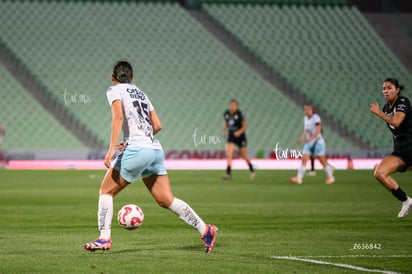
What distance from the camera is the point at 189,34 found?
45156 millimetres

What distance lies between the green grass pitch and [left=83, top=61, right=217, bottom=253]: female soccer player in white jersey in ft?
1.20

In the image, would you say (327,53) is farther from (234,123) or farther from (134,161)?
(134,161)

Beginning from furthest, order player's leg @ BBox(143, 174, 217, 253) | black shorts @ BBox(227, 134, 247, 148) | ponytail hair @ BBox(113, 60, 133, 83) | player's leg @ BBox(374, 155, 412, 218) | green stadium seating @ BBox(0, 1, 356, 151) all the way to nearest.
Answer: green stadium seating @ BBox(0, 1, 356, 151)
black shorts @ BBox(227, 134, 247, 148)
player's leg @ BBox(374, 155, 412, 218)
player's leg @ BBox(143, 174, 217, 253)
ponytail hair @ BBox(113, 60, 133, 83)

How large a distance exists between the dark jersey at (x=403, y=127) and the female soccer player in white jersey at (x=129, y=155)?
15.6ft

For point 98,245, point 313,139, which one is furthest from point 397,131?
point 313,139

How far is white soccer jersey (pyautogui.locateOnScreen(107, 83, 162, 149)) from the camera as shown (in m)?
11.0

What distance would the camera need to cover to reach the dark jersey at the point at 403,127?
47.7 ft

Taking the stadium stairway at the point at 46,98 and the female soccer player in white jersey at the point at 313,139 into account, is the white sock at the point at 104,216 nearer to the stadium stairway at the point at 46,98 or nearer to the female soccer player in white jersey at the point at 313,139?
the female soccer player in white jersey at the point at 313,139

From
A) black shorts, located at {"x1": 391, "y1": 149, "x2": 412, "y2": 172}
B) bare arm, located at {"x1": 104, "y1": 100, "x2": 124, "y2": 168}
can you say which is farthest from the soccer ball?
black shorts, located at {"x1": 391, "y1": 149, "x2": 412, "y2": 172}

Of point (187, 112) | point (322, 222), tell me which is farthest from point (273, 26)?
point (322, 222)

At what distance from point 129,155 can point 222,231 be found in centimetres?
341

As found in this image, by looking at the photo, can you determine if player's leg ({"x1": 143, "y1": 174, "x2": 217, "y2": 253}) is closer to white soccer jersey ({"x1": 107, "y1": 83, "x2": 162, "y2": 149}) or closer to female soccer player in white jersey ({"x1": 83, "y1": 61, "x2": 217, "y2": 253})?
female soccer player in white jersey ({"x1": 83, "y1": 61, "x2": 217, "y2": 253})

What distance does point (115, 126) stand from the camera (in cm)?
1077

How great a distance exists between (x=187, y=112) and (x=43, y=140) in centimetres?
710
